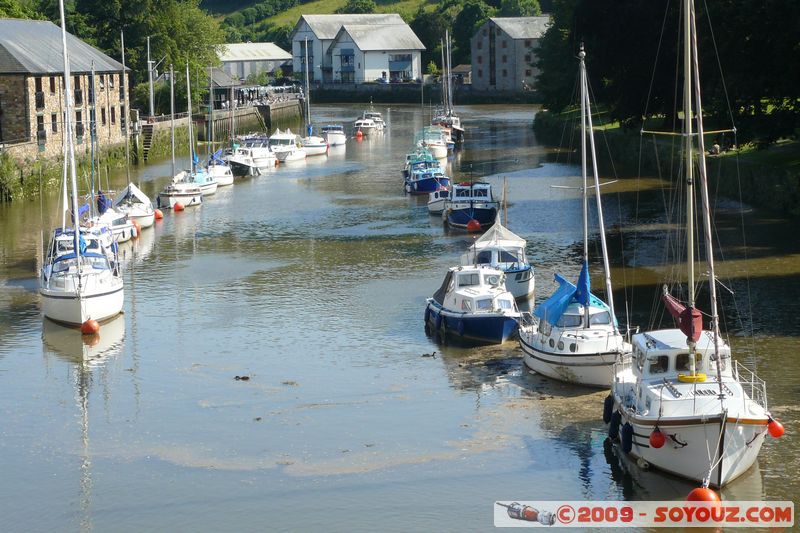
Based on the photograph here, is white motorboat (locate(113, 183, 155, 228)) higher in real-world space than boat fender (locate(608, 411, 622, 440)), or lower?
higher

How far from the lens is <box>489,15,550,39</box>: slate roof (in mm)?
191250

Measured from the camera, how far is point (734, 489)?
29.9 metres

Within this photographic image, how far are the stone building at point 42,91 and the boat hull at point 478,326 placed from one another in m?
40.9

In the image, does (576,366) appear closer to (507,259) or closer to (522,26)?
(507,259)

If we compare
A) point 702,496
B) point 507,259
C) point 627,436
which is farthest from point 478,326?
point 702,496

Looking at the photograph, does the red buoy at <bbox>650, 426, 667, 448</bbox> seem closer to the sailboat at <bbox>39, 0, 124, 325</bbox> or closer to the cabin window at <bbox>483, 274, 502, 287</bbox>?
the cabin window at <bbox>483, 274, 502, 287</bbox>

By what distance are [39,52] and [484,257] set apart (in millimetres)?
53190

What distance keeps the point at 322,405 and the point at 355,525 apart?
9.01 metres

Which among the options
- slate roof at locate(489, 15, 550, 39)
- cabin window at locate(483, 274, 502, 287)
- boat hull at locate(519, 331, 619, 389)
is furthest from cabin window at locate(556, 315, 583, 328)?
slate roof at locate(489, 15, 550, 39)

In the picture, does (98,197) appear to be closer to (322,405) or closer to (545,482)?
(322,405)

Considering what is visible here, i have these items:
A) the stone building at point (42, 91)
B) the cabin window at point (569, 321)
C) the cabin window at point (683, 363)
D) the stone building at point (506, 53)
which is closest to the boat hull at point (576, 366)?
the cabin window at point (569, 321)

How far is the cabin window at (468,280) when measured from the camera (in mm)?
46062

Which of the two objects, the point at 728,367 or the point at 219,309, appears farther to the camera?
the point at 219,309

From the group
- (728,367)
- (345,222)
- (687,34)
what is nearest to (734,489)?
(728,367)
